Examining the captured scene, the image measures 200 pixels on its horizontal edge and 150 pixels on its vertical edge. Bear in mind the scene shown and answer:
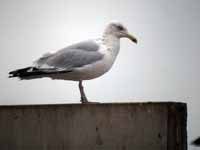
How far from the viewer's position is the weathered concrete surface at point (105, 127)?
3.57ft

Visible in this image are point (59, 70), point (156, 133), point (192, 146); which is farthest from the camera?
point (192, 146)

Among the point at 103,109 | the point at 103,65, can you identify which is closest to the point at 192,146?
the point at 103,65

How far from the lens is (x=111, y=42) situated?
1.36 m

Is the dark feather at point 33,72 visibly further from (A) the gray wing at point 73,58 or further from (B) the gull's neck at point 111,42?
(B) the gull's neck at point 111,42

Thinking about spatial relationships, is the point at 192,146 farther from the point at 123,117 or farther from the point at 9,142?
the point at 9,142

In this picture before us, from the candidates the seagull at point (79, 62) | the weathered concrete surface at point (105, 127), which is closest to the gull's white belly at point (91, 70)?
the seagull at point (79, 62)

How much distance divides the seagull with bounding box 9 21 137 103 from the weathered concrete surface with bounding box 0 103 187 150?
19cm

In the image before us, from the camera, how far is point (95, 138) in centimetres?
110

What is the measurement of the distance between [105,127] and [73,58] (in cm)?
31

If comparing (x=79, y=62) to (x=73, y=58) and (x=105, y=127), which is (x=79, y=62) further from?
(x=105, y=127)

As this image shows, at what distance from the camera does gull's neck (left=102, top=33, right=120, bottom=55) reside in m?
1.35

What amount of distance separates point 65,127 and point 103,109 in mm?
108

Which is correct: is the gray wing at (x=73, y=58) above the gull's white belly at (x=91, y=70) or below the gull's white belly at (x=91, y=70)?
above

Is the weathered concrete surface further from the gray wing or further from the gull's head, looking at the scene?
the gull's head
